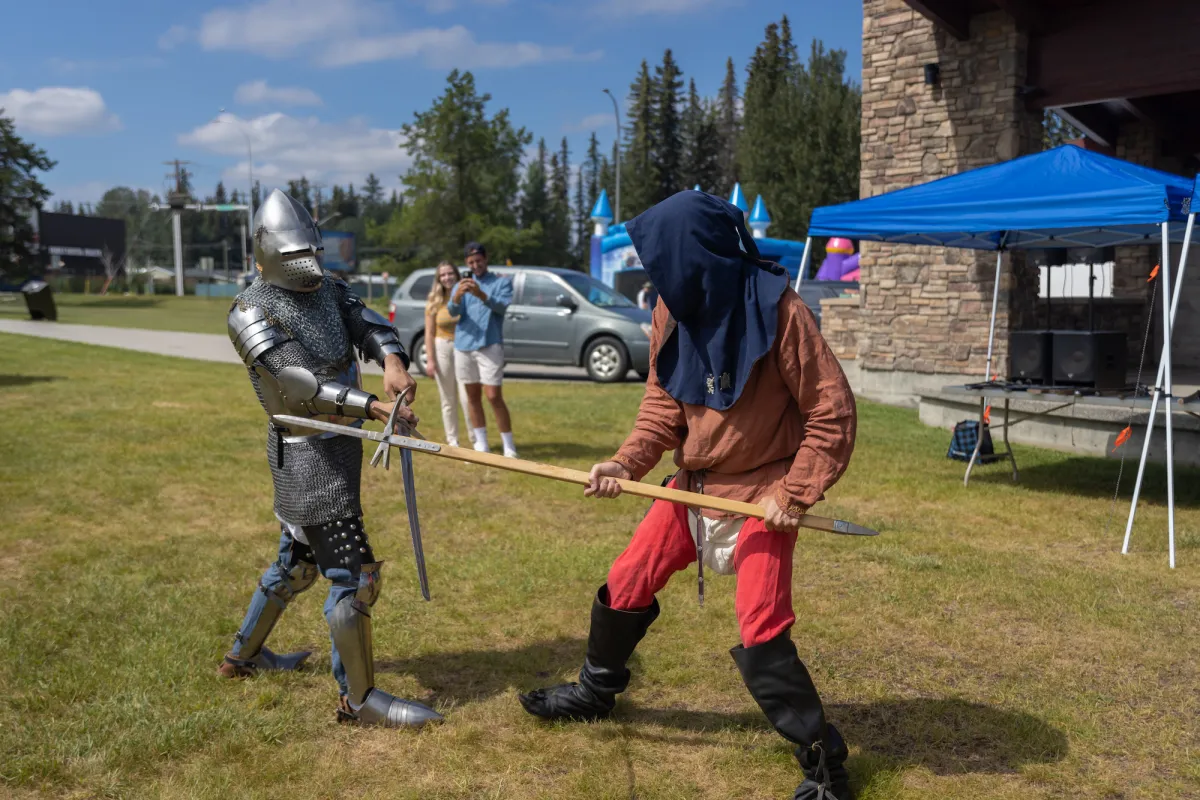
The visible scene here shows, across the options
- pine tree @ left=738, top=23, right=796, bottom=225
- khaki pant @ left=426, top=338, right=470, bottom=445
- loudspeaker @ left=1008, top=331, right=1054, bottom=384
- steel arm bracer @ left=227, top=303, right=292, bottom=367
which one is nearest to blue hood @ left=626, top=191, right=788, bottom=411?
steel arm bracer @ left=227, top=303, right=292, bottom=367

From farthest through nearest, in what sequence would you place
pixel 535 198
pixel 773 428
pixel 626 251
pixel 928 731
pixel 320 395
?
pixel 535 198, pixel 626 251, pixel 928 731, pixel 320 395, pixel 773 428

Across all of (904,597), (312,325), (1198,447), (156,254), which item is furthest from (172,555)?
(156,254)

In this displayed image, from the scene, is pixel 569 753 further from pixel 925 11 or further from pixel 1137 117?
pixel 1137 117

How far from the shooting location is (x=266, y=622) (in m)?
3.97

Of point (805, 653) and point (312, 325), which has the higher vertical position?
point (312, 325)

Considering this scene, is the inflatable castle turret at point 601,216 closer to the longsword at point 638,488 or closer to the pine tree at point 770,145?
the pine tree at point 770,145

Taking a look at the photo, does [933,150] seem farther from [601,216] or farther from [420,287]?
[601,216]

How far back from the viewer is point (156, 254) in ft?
487

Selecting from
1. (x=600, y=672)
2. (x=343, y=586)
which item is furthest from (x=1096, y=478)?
(x=343, y=586)

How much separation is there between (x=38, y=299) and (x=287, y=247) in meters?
31.0

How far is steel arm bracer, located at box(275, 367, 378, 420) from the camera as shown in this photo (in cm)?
338

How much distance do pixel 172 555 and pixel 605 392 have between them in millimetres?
8553

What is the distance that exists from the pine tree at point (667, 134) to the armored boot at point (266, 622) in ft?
198

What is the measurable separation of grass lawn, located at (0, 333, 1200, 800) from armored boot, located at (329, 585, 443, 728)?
0.07 metres
